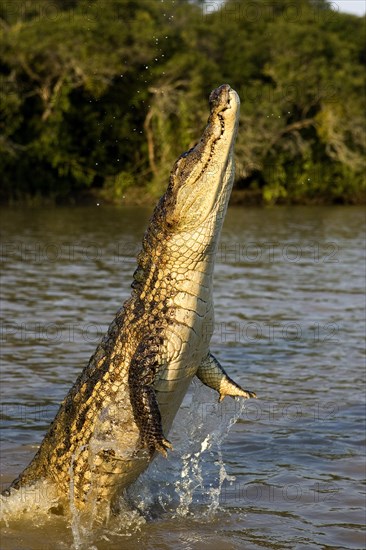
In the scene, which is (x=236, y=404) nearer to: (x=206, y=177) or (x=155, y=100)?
(x=206, y=177)

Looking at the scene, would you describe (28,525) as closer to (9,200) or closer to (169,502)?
(169,502)

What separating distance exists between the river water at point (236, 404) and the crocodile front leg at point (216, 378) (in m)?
0.40

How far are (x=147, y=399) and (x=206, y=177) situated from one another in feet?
3.85

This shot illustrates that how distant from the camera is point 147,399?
467 cm

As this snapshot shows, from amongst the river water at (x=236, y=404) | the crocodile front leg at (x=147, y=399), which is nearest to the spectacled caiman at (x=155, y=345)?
the crocodile front leg at (x=147, y=399)

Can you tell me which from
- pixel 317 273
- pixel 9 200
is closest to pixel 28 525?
pixel 317 273

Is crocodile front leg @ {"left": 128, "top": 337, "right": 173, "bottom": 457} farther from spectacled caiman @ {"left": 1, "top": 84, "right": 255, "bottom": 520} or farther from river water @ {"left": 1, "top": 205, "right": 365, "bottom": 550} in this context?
river water @ {"left": 1, "top": 205, "right": 365, "bottom": 550}

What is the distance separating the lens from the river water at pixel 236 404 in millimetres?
5344

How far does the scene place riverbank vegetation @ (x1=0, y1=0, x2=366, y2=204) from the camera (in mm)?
29453

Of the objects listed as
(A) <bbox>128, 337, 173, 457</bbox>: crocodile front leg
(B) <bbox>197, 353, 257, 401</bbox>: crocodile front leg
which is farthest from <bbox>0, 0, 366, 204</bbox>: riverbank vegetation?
(A) <bbox>128, 337, 173, 457</bbox>: crocodile front leg

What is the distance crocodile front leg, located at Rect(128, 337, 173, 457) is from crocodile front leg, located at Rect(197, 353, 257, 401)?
0.52 m

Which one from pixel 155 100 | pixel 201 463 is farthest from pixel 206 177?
pixel 155 100

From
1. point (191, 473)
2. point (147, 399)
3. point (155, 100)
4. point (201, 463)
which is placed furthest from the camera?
point (155, 100)

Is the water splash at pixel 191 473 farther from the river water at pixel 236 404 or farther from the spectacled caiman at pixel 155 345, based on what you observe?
the spectacled caiman at pixel 155 345
